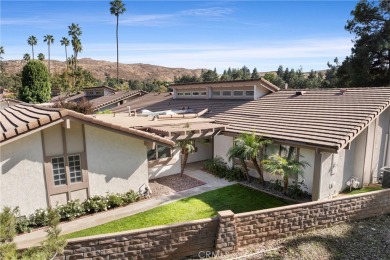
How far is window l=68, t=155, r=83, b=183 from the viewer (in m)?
12.2

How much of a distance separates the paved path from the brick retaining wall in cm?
277

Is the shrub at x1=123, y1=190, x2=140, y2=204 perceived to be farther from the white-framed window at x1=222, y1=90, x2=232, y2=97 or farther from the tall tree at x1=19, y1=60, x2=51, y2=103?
the tall tree at x1=19, y1=60, x2=51, y2=103

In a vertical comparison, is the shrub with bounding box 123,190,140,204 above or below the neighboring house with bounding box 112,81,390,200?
below

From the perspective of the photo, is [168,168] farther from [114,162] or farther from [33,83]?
[33,83]

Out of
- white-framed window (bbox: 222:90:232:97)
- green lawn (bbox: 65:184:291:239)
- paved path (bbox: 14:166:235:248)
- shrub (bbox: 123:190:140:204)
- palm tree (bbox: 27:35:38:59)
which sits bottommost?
paved path (bbox: 14:166:235:248)

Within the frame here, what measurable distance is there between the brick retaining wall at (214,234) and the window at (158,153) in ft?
28.3

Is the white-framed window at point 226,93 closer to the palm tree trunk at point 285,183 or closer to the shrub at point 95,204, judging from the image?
the palm tree trunk at point 285,183

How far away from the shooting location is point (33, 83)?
43500 mm

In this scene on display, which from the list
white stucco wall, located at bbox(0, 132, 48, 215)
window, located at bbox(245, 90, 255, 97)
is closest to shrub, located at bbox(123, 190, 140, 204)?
white stucco wall, located at bbox(0, 132, 48, 215)

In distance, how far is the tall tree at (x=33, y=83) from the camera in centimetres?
4316

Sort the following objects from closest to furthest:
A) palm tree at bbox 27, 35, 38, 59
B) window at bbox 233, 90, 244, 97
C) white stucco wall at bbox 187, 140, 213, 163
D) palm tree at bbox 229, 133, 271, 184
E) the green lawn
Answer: the green lawn
palm tree at bbox 229, 133, 271, 184
white stucco wall at bbox 187, 140, 213, 163
window at bbox 233, 90, 244, 97
palm tree at bbox 27, 35, 38, 59

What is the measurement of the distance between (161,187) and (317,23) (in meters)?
22.8

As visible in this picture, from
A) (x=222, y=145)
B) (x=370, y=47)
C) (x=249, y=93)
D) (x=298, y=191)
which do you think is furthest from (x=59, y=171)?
(x=370, y=47)

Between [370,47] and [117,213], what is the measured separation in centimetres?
4096
